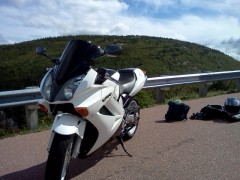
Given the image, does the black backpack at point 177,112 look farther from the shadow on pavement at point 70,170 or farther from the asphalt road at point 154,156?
the shadow on pavement at point 70,170

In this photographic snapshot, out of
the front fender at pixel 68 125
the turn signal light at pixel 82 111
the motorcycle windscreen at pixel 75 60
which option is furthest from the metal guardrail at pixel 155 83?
the turn signal light at pixel 82 111

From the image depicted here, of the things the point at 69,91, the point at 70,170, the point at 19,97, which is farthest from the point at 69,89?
the point at 19,97

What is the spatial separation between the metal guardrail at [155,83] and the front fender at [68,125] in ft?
9.93

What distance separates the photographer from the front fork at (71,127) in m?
4.31

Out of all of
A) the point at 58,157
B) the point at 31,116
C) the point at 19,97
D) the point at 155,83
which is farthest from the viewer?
the point at 155,83

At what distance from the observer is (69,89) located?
4.45 meters

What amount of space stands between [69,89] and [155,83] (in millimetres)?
6264

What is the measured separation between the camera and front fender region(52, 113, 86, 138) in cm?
A: 430

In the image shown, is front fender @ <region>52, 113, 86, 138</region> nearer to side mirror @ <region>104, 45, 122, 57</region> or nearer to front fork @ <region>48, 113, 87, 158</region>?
front fork @ <region>48, 113, 87, 158</region>

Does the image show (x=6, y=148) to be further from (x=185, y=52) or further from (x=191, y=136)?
(x=185, y=52)

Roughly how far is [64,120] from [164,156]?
1817 mm

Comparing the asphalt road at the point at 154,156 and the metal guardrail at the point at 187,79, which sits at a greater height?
the metal guardrail at the point at 187,79

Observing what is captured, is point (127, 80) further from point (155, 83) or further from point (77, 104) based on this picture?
point (155, 83)

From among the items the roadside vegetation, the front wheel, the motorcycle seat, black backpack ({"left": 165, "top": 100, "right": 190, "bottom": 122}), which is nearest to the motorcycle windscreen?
the front wheel
